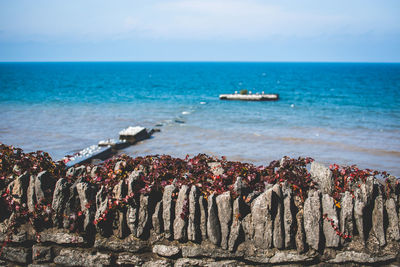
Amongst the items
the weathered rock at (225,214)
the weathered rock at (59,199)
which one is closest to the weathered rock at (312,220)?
the weathered rock at (225,214)

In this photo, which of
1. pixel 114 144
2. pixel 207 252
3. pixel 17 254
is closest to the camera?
pixel 207 252

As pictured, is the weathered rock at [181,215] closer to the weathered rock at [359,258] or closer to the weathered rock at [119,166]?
the weathered rock at [119,166]

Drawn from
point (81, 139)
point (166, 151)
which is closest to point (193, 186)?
point (166, 151)

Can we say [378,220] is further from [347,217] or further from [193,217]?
[193,217]

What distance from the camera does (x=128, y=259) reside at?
4.48 m

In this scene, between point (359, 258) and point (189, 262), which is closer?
point (359, 258)

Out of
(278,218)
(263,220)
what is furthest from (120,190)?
(278,218)

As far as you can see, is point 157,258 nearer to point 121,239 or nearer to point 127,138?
point 121,239

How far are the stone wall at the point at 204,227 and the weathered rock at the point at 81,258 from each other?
1 centimetres

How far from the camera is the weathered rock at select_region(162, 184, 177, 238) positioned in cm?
444

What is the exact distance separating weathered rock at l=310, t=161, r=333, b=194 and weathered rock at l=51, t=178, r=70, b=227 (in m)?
3.44

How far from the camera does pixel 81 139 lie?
18.0 m

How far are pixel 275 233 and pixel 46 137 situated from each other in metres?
16.6

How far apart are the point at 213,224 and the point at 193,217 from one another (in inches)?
10.6
